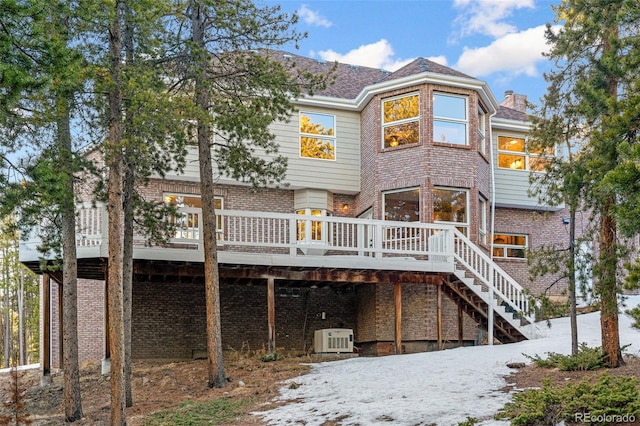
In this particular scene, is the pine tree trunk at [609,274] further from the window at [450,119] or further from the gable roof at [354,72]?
the gable roof at [354,72]

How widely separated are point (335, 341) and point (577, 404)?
9042mm

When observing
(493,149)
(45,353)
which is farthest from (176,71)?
(493,149)

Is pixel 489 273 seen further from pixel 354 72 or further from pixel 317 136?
pixel 354 72

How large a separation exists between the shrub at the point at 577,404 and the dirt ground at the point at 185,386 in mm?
1691

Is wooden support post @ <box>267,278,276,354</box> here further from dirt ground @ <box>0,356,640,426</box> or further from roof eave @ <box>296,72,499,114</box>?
roof eave @ <box>296,72,499,114</box>

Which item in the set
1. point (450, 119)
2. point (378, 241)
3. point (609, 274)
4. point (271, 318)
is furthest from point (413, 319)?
point (609, 274)

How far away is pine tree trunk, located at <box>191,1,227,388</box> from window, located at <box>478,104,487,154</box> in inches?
332

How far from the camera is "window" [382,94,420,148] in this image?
1689 cm

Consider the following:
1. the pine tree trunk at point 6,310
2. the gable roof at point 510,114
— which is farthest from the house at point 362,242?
the pine tree trunk at point 6,310

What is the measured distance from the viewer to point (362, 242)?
48.8ft

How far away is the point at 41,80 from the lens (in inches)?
311

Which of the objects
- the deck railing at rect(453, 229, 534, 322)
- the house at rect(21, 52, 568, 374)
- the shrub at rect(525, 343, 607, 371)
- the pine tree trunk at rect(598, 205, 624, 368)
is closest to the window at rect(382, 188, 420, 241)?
the house at rect(21, 52, 568, 374)

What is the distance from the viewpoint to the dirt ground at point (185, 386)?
31.9 ft

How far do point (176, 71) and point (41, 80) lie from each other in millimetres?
4346
